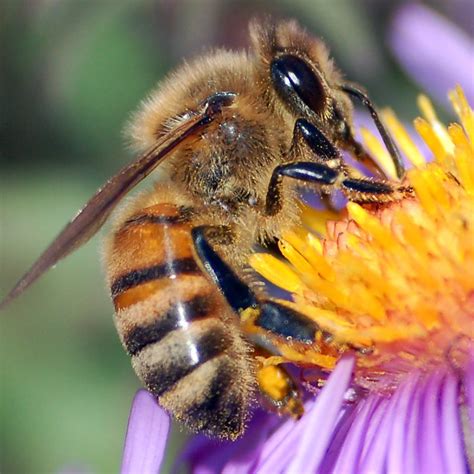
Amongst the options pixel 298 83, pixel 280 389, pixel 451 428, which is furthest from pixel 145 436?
pixel 298 83

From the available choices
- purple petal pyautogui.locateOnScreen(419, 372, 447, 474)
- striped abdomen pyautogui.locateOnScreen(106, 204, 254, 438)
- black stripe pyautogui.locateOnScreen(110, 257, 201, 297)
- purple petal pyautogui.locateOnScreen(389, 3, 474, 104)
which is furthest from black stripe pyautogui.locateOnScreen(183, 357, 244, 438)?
purple petal pyautogui.locateOnScreen(389, 3, 474, 104)

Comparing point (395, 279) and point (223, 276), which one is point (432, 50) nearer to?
point (395, 279)

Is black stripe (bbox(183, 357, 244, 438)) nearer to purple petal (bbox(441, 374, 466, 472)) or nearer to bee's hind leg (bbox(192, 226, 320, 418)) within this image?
bee's hind leg (bbox(192, 226, 320, 418))

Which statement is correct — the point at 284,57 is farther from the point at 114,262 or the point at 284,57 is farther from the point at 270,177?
the point at 114,262

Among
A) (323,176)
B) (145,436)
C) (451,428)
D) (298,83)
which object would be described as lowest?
(451,428)

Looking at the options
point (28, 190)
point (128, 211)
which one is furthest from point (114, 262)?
point (28, 190)

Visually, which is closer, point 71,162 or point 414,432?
point 414,432
